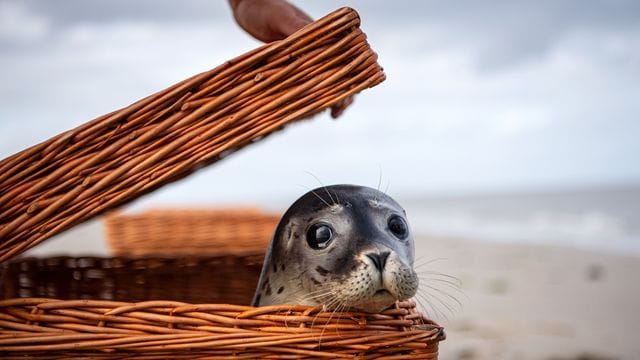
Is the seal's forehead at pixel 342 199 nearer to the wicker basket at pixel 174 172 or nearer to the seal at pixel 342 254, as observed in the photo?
the seal at pixel 342 254

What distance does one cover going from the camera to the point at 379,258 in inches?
67.2

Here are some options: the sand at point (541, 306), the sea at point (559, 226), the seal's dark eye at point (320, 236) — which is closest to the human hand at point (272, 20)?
the seal's dark eye at point (320, 236)

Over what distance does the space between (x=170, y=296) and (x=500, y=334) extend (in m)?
2.15

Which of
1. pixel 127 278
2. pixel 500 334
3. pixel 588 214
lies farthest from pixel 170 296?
pixel 588 214

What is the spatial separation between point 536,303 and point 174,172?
429 cm

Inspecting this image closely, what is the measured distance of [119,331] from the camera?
1617 millimetres

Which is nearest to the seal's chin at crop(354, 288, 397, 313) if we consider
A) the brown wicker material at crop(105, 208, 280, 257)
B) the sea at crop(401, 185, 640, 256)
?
the brown wicker material at crop(105, 208, 280, 257)

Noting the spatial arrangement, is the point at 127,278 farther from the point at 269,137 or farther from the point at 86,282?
the point at 269,137

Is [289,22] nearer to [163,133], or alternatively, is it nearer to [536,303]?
[163,133]

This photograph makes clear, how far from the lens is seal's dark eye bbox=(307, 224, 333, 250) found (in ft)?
6.24

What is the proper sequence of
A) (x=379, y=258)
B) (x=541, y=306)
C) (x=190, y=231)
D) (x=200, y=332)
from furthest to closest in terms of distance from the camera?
1. (x=541, y=306)
2. (x=190, y=231)
3. (x=379, y=258)
4. (x=200, y=332)

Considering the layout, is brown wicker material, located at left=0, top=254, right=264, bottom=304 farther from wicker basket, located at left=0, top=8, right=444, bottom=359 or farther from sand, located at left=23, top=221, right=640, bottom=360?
wicker basket, located at left=0, top=8, right=444, bottom=359

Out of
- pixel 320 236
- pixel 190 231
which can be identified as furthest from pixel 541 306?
pixel 320 236

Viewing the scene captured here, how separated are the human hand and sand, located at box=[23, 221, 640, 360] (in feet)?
2.73
